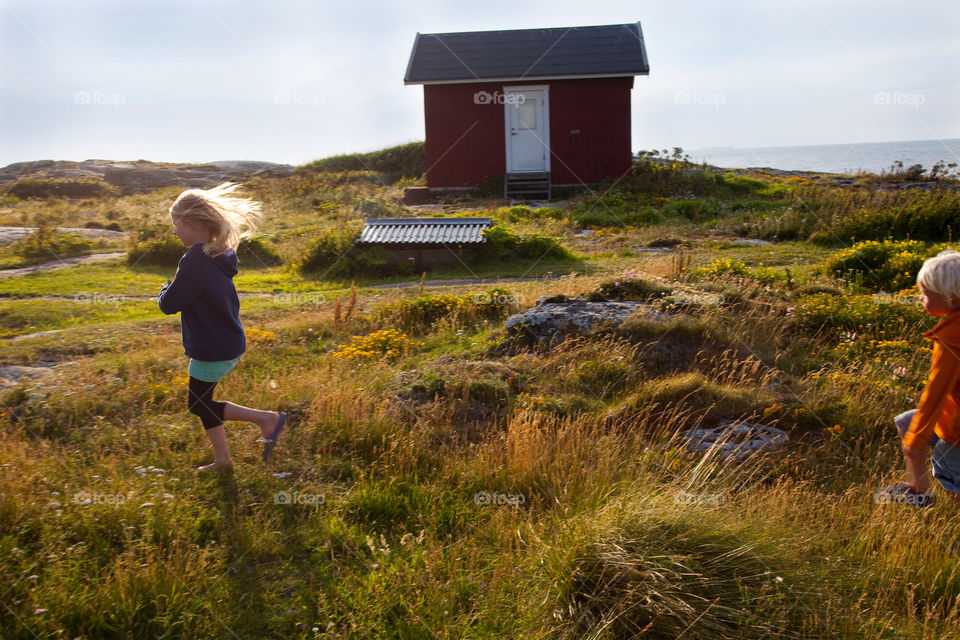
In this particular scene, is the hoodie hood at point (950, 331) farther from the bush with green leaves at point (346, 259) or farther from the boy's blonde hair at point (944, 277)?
the bush with green leaves at point (346, 259)

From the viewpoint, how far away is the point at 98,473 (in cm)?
446

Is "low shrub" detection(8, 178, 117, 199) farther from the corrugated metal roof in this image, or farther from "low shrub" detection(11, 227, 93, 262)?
the corrugated metal roof

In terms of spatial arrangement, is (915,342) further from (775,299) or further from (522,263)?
(522,263)

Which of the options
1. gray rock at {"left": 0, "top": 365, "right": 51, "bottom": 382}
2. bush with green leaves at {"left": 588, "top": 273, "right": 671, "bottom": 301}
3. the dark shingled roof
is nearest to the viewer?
gray rock at {"left": 0, "top": 365, "right": 51, "bottom": 382}

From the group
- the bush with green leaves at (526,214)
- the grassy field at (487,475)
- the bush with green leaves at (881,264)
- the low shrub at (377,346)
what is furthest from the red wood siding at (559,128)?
the low shrub at (377,346)

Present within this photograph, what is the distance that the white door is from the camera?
23.6 m

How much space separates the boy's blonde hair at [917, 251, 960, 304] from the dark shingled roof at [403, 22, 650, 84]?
20.6 metres

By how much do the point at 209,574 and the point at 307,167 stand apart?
38260 mm

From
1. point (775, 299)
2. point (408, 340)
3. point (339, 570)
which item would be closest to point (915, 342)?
point (775, 299)

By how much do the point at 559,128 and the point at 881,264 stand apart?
591 inches

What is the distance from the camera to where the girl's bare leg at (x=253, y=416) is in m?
4.60

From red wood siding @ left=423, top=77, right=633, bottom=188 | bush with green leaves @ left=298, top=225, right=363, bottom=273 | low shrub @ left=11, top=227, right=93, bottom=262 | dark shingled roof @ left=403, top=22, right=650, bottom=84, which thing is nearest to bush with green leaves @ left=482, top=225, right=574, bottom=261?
bush with green leaves @ left=298, top=225, right=363, bottom=273

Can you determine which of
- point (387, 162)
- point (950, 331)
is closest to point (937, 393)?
point (950, 331)

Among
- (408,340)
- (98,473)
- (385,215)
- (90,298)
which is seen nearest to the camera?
(98,473)
